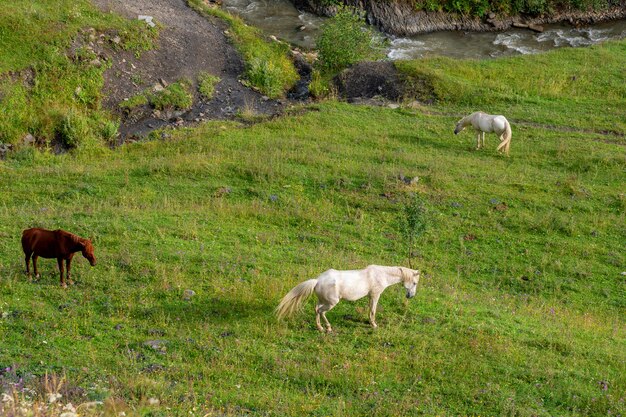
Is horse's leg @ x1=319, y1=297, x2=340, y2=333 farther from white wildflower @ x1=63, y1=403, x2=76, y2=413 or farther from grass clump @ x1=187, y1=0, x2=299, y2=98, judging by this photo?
grass clump @ x1=187, y1=0, x2=299, y2=98

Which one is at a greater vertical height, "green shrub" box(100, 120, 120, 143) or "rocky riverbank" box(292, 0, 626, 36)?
"rocky riverbank" box(292, 0, 626, 36)

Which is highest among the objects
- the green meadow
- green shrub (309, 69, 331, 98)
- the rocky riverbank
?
the rocky riverbank

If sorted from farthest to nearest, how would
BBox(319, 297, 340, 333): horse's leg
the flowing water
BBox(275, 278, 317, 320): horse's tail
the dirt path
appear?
the flowing water, the dirt path, BBox(319, 297, 340, 333): horse's leg, BBox(275, 278, 317, 320): horse's tail

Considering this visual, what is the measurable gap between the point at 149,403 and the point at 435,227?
1228cm

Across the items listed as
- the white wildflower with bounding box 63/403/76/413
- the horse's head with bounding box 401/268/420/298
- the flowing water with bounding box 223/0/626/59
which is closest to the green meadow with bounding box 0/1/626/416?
the white wildflower with bounding box 63/403/76/413

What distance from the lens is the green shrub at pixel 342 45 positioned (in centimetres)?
3688

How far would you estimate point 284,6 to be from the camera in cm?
4900

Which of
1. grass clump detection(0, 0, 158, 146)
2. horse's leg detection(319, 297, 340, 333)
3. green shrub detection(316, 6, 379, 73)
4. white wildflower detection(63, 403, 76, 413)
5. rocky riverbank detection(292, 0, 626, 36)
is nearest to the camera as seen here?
white wildflower detection(63, 403, 76, 413)

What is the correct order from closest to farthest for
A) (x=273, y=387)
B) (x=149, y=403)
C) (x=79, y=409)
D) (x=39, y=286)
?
(x=79, y=409), (x=149, y=403), (x=273, y=387), (x=39, y=286)

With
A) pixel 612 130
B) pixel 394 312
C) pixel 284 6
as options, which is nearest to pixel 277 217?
pixel 394 312

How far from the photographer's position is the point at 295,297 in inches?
537

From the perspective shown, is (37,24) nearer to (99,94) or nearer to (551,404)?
(99,94)

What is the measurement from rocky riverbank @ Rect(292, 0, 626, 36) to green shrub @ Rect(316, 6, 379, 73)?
396 inches

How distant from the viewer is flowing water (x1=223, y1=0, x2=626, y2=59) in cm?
4428
